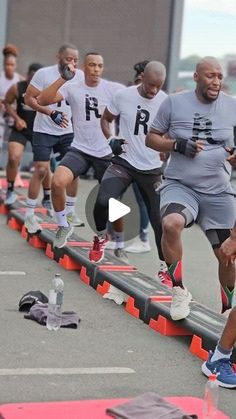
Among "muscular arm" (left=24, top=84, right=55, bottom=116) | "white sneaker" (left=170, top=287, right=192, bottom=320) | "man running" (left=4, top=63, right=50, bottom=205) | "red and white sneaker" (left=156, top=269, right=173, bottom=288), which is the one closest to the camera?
"white sneaker" (left=170, top=287, right=192, bottom=320)

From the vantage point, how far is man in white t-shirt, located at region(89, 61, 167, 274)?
9.20m

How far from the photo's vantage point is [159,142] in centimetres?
732

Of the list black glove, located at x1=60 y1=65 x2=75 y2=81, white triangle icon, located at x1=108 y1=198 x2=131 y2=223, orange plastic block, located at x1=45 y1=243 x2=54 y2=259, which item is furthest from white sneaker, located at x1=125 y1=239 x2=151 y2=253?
black glove, located at x1=60 y1=65 x2=75 y2=81

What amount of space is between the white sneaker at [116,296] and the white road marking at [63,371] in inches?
77.0

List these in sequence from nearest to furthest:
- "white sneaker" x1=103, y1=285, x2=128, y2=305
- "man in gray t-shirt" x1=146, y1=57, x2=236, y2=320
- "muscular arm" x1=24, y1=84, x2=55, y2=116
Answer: "man in gray t-shirt" x1=146, y1=57, x2=236, y2=320
"white sneaker" x1=103, y1=285, x2=128, y2=305
"muscular arm" x1=24, y1=84, x2=55, y2=116

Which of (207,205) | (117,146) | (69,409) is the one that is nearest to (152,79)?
(117,146)

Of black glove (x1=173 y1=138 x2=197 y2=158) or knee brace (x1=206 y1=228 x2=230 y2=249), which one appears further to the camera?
knee brace (x1=206 y1=228 x2=230 y2=249)

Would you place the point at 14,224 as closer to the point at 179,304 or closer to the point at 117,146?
the point at 117,146

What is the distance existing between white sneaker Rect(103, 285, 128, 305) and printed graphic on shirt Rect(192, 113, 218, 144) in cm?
159

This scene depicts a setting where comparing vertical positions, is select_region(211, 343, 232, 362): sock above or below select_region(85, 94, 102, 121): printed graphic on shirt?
below

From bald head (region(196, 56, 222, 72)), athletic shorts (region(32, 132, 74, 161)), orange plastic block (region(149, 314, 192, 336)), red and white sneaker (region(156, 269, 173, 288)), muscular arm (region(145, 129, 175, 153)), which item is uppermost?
bald head (region(196, 56, 222, 72))

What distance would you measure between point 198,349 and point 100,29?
39.8 ft

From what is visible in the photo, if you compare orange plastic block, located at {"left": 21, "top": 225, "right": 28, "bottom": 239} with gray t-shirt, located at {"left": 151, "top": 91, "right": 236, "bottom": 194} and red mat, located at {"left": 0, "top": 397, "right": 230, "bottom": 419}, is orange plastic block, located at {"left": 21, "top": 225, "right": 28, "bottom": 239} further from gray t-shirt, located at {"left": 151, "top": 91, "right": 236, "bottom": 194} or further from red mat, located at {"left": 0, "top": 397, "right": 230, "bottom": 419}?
red mat, located at {"left": 0, "top": 397, "right": 230, "bottom": 419}

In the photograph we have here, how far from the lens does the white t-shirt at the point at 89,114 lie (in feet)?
33.4
